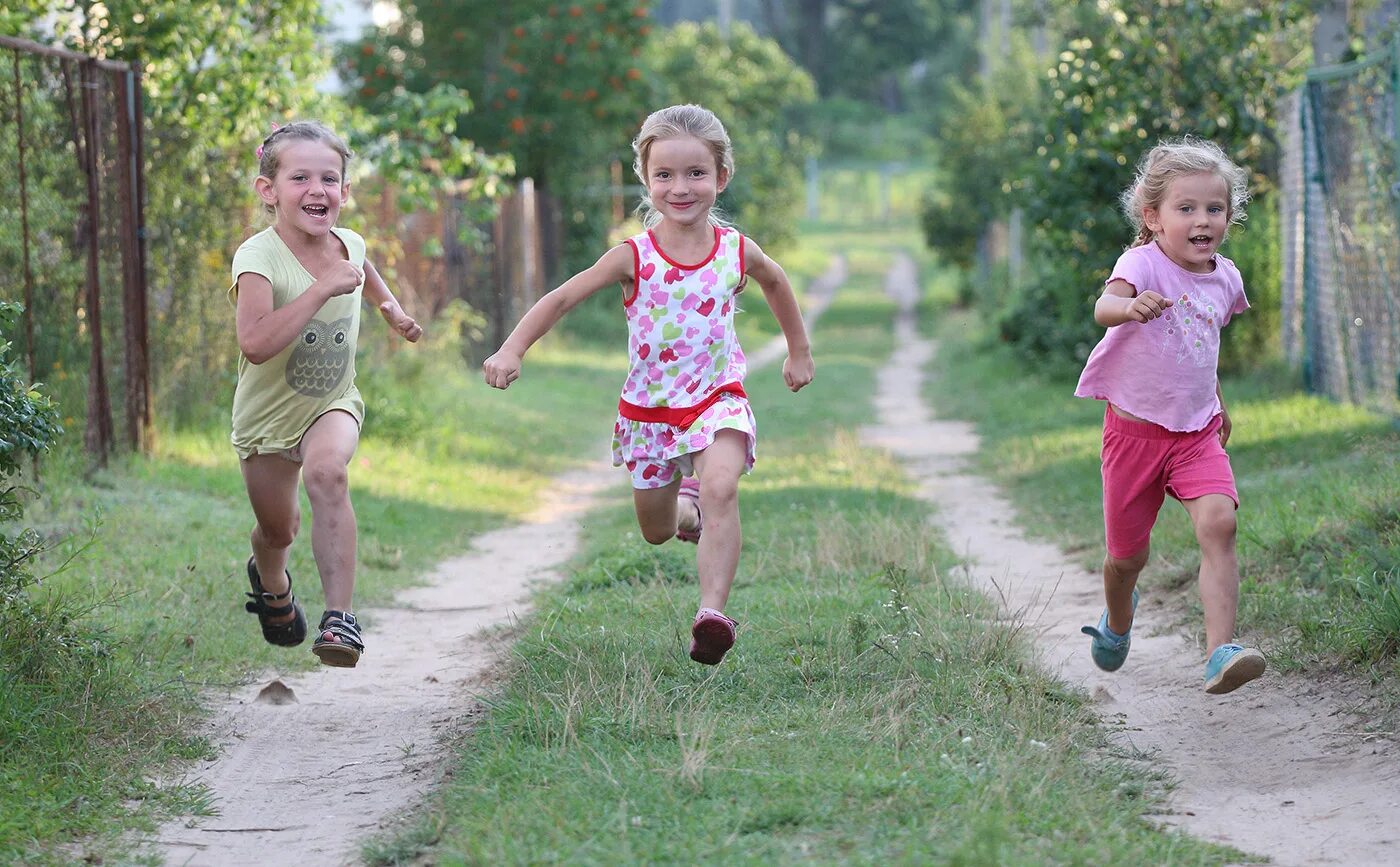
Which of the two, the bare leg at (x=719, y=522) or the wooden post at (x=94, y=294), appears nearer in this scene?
the bare leg at (x=719, y=522)

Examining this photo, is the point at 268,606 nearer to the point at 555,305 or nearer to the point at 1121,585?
the point at 555,305

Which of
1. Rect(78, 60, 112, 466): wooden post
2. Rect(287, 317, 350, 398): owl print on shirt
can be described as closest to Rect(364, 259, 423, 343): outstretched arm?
Rect(287, 317, 350, 398): owl print on shirt

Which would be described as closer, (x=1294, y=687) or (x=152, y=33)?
(x=1294, y=687)

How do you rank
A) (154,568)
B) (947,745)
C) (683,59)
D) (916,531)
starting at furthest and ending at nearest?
(683,59)
(916,531)
(154,568)
(947,745)

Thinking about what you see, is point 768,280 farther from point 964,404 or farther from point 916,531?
point 964,404

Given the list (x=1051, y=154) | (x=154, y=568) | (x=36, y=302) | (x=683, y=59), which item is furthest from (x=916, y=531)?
(x=683, y=59)

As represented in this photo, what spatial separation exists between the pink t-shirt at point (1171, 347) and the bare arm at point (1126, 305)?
0.04 meters

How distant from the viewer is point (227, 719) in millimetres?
5383

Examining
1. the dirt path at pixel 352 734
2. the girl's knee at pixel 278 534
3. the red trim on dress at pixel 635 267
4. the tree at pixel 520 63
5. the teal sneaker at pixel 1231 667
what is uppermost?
the tree at pixel 520 63

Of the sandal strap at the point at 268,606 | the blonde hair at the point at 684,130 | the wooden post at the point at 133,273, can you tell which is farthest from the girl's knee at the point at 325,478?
the wooden post at the point at 133,273

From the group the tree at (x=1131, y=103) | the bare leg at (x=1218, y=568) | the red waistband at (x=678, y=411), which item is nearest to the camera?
the bare leg at (x=1218, y=568)

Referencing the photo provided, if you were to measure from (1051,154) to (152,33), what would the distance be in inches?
301

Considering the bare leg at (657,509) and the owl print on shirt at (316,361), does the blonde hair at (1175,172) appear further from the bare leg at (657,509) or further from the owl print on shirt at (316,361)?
the owl print on shirt at (316,361)

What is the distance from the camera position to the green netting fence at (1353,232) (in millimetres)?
9711
